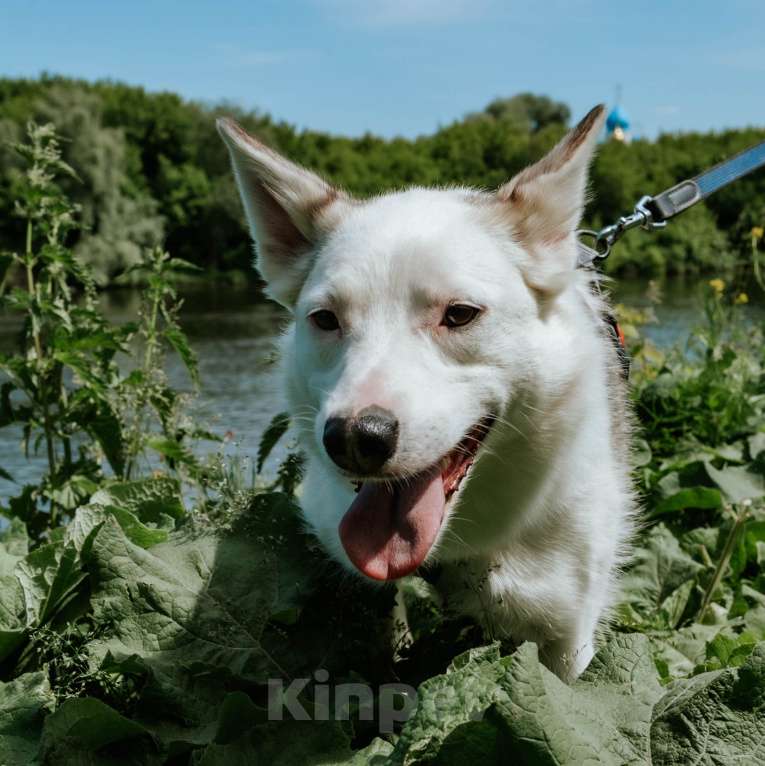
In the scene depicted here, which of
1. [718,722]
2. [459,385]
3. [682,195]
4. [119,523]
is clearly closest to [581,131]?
[459,385]

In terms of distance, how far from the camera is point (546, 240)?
304 centimetres

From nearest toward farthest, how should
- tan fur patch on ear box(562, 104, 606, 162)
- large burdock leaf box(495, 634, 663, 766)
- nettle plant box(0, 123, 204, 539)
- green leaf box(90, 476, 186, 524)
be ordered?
large burdock leaf box(495, 634, 663, 766) → tan fur patch on ear box(562, 104, 606, 162) → green leaf box(90, 476, 186, 524) → nettle plant box(0, 123, 204, 539)

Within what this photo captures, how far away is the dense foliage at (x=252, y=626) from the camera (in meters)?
2.02

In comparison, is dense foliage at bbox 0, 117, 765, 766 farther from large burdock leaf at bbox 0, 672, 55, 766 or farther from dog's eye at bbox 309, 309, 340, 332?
dog's eye at bbox 309, 309, 340, 332

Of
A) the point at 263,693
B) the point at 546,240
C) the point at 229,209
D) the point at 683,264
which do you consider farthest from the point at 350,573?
the point at 229,209

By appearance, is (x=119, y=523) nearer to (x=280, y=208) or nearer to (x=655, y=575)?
(x=280, y=208)

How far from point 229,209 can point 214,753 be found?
67.1 m

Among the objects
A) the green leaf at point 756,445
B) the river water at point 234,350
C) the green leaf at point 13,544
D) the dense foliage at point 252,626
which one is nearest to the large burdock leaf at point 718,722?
the dense foliage at point 252,626

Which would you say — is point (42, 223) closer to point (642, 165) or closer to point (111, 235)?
point (111, 235)

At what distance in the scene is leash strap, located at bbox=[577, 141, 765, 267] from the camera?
158 inches

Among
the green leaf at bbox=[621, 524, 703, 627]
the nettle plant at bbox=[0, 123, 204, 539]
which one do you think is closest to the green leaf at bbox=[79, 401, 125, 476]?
the nettle plant at bbox=[0, 123, 204, 539]

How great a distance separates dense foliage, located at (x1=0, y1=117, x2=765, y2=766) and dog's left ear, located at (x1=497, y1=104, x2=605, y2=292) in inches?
43.1

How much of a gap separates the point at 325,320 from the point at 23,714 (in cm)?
138

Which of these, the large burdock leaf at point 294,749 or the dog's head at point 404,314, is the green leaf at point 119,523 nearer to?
the dog's head at point 404,314
